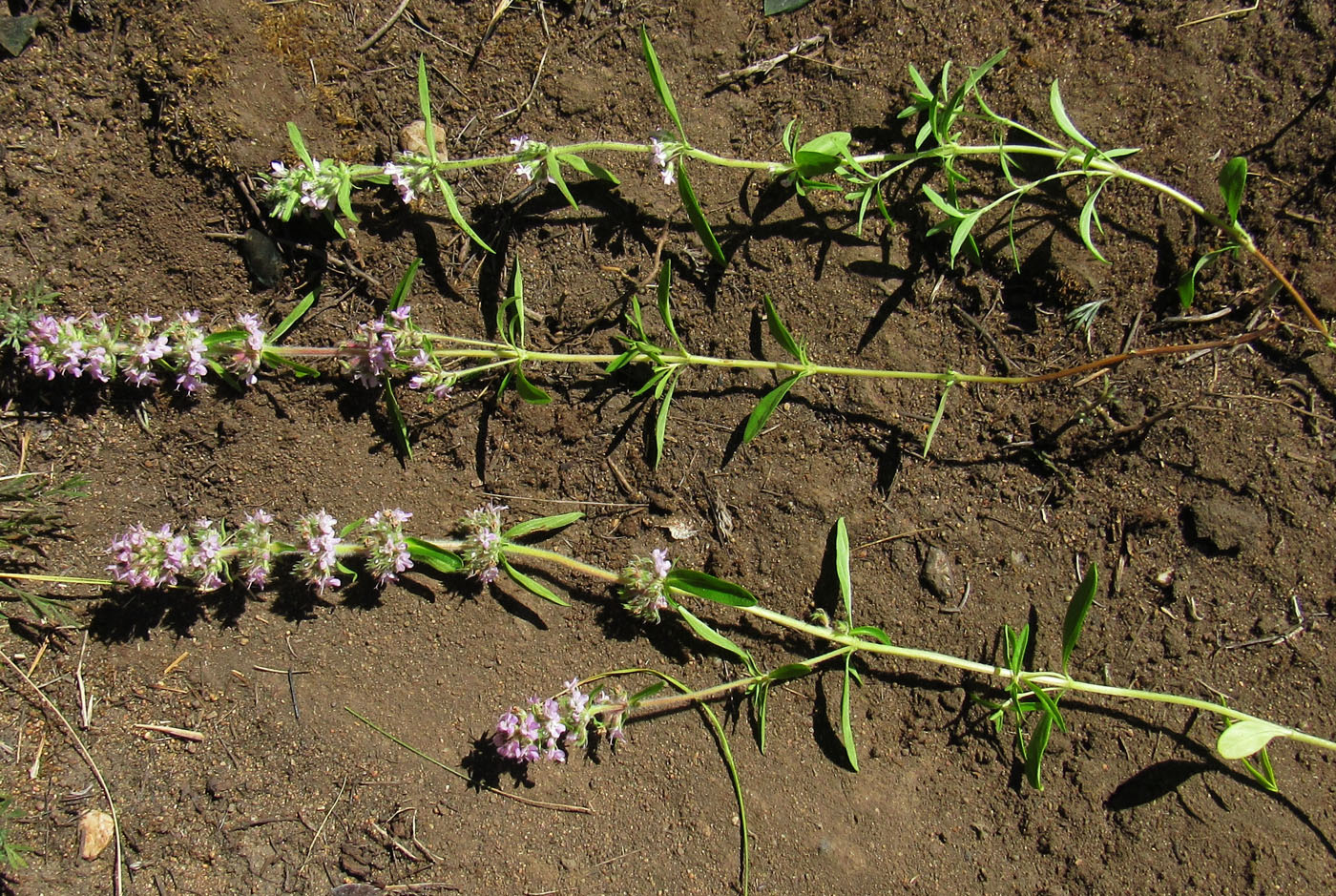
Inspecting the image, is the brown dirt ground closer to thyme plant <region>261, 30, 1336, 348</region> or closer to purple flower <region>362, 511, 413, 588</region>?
thyme plant <region>261, 30, 1336, 348</region>

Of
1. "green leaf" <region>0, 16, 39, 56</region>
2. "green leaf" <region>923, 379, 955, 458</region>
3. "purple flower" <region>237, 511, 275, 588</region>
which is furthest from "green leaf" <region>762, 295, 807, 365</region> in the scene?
"green leaf" <region>0, 16, 39, 56</region>

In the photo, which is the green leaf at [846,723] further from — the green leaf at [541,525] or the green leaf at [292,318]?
the green leaf at [292,318]

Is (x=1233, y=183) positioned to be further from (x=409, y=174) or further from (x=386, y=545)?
(x=386, y=545)

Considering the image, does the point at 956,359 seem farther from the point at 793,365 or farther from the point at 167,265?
the point at 167,265

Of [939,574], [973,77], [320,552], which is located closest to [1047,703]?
[939,574]

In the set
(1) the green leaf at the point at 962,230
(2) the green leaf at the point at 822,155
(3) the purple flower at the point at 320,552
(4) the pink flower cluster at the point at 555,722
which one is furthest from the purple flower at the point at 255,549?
(1) the green leaf at the point at 962,230

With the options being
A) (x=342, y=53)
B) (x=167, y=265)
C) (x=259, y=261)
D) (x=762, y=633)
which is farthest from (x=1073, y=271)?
(x=167, y=265)
